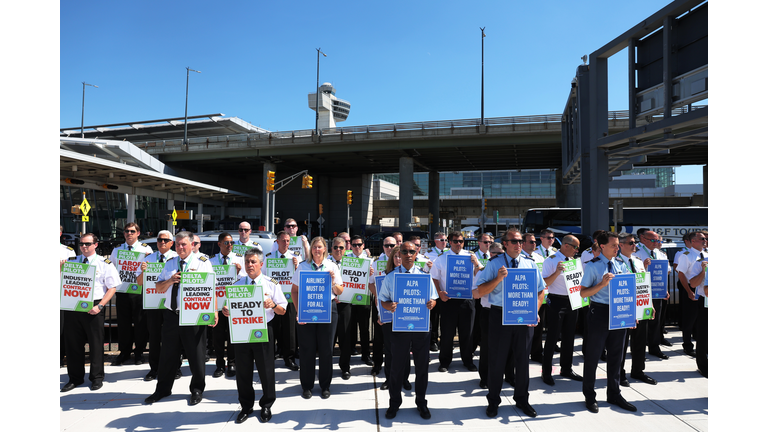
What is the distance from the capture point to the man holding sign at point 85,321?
6.07 meters

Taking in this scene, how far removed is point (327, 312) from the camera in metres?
5.70

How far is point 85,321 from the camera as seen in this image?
6.11 metres

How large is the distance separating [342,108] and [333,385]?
94.3 metres

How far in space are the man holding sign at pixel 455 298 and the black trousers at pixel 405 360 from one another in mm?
1533

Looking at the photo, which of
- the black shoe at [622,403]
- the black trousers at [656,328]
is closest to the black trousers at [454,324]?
the black shoe at [622,403]

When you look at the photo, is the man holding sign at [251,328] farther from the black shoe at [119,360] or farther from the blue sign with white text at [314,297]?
the black shoe at [119,360]

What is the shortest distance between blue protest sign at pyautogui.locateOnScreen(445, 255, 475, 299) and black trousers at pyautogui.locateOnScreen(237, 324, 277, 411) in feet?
9.60

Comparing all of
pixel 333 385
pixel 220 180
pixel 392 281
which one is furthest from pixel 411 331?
pixel 220 180

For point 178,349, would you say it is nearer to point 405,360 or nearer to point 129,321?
point 129,321

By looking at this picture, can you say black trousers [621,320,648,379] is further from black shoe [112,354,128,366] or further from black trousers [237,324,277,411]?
black shoe [112,354,128,366]

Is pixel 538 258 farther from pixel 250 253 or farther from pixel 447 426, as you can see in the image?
pixel 250 253

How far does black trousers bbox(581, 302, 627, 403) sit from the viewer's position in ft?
17.8

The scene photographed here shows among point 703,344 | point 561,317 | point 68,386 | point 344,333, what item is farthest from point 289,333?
point 703,344

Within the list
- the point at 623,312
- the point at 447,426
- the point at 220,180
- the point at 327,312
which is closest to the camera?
the point at 447,426
